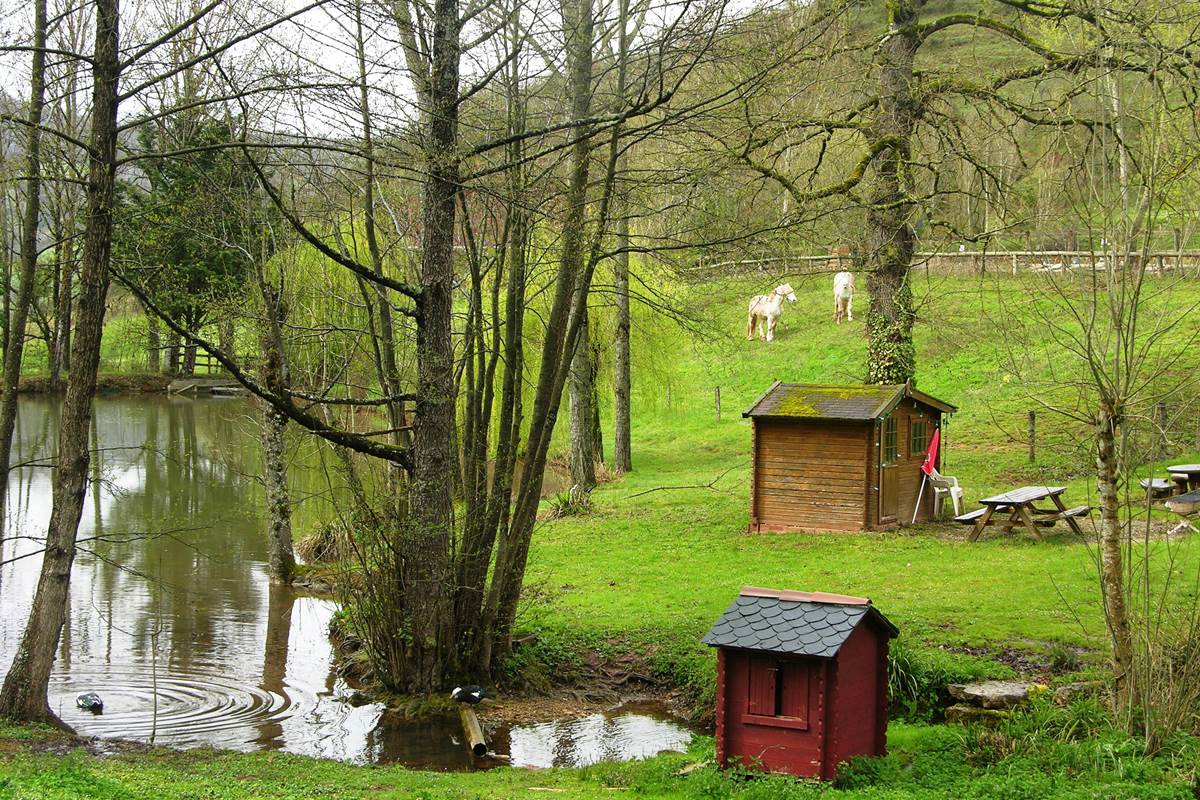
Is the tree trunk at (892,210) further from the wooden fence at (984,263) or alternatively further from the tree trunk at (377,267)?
the tree trunk at (377,267)

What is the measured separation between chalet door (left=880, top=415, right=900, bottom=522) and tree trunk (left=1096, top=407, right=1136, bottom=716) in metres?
9.79

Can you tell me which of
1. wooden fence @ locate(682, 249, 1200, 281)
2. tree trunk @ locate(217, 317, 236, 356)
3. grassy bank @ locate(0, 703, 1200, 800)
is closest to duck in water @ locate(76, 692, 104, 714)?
grassy bank @ locate(0, 703, 1200, 800)

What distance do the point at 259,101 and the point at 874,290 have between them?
1276 cm

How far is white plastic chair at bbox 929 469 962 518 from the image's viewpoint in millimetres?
18828

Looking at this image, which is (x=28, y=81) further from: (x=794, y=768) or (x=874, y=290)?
(x=874, y=290)

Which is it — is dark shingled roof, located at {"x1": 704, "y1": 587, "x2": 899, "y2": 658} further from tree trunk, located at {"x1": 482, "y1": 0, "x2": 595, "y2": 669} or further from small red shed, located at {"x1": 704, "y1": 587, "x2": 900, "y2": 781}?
tree trunk, located at {"x1": 482, "y1": 0, "x2": 595, "y2": 669}

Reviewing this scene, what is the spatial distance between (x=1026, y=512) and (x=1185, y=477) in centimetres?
308

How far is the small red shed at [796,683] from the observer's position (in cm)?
788

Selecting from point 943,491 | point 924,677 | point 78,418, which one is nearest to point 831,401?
point 943,491

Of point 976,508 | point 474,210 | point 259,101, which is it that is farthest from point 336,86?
point 976,508

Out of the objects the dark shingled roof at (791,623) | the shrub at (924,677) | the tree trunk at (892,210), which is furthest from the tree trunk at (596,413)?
the dark shingled roof at (791,623)

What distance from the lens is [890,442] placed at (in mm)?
18438

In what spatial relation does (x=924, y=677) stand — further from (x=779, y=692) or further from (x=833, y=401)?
(x=833, y=401)

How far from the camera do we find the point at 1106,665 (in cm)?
1044
